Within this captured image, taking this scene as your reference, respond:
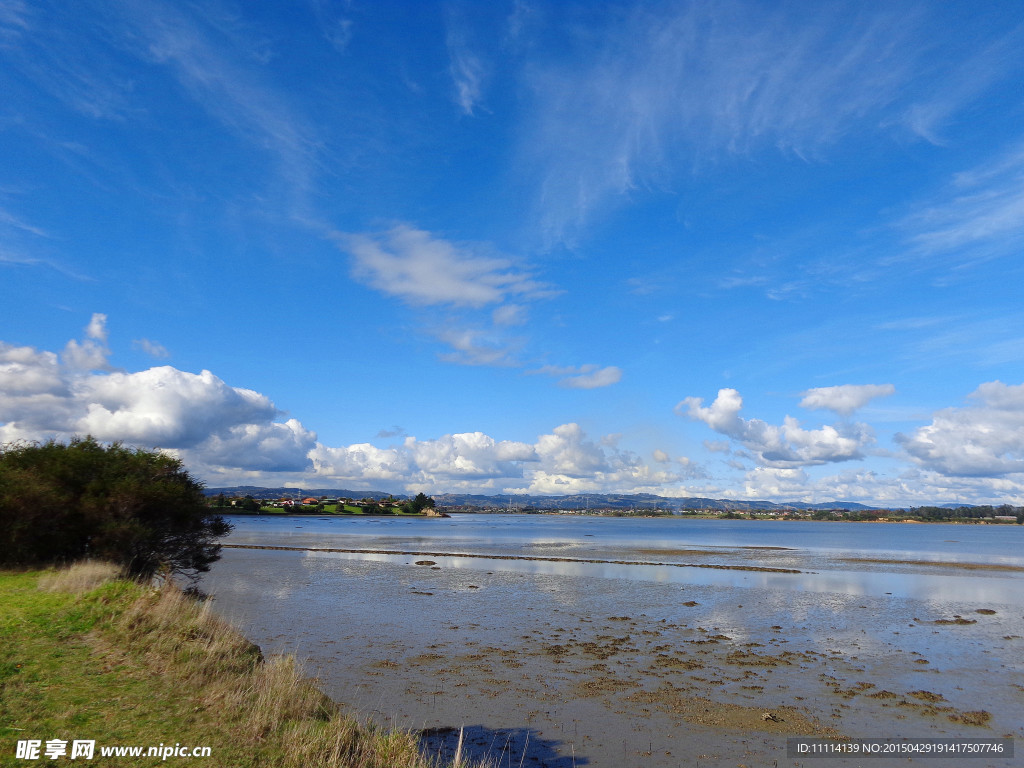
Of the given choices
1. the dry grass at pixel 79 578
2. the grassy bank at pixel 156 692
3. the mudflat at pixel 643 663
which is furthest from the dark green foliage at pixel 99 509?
the grassy bank at pixel 156 692

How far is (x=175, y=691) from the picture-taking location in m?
10.8

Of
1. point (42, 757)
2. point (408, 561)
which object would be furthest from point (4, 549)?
point (408, 561)

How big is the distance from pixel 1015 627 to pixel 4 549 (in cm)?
4017

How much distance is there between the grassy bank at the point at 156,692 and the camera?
8.78 metres

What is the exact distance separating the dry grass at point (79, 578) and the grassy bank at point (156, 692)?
0.52 m

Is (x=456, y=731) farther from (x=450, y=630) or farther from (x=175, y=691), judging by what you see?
(x=450, y=630)

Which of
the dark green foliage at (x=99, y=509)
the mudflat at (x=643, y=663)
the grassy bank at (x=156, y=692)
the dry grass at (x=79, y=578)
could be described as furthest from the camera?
the dark green foliage at (x=99, y=509)

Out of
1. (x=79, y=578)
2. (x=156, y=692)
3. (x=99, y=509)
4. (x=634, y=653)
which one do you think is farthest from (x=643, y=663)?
(x=99, y=509)

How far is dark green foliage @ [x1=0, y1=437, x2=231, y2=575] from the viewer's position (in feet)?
68.4

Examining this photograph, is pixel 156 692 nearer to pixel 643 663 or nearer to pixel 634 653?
pixel 643 663

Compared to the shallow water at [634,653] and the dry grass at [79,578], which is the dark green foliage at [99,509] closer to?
the dry grass at [79,578]

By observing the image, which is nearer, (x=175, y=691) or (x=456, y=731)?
(x=175, y=691)

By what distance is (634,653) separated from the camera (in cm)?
2022

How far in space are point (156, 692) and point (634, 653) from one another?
572 inches
